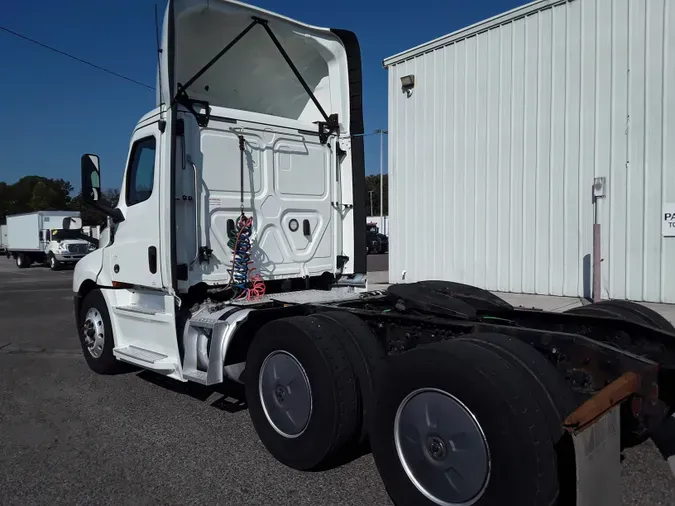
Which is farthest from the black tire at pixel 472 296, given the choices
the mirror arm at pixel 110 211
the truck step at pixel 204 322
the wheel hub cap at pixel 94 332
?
the wheel hub cap at pixel 94 332

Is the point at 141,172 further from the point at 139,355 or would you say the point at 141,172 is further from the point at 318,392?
the point at 318,392

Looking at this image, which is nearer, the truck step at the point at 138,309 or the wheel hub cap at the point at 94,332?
the truck step at the point at 138,309

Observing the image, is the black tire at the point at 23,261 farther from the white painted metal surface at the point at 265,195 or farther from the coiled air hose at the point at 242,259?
the coiled air hose at the point at 242,259

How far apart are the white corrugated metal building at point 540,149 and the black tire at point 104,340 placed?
7282mm

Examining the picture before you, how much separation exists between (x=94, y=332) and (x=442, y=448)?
478 centimetres

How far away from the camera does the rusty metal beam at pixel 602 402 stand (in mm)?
2533

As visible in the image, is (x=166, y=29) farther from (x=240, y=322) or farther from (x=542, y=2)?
(x=542, y=2)

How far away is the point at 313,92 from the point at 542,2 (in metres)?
5.77

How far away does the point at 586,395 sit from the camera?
10.3 feet

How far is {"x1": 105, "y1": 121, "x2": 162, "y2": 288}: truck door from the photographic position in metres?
5.32

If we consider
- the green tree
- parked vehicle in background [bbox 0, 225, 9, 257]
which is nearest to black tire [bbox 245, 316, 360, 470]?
parked vehicle in background [bbox 0, 225, 9, 257]

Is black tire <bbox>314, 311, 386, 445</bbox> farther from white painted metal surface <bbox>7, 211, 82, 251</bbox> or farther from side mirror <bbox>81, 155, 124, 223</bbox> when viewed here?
white painted metal surface <bbox>7, 211, 82, 251</bbox>

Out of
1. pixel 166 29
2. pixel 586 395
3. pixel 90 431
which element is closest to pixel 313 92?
pixel 166 29

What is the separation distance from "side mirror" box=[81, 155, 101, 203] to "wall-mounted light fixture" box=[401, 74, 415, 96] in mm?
8003
